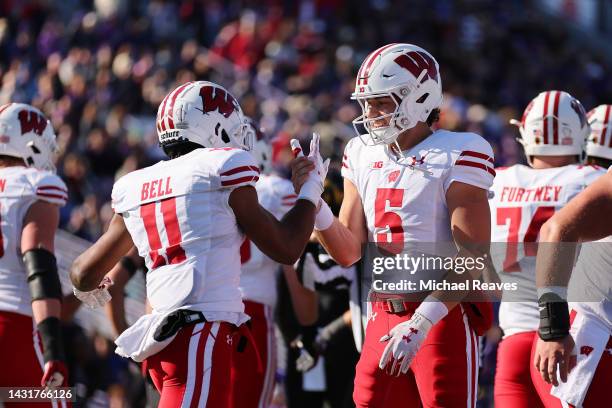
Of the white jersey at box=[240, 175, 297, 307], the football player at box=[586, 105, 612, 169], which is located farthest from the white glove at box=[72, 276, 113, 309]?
the football player at box=[586, 105, 612, 169]

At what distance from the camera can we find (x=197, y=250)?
177 inches

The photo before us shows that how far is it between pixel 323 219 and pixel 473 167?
2.18 feet

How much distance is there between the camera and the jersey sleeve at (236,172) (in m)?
4.44

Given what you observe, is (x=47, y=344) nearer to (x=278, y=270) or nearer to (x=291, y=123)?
(x=278, y=270)

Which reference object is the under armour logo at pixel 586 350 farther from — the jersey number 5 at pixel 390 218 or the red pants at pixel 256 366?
the red pants at pixel 256 366

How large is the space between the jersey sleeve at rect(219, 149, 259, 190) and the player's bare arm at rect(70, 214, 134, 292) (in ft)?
1.78

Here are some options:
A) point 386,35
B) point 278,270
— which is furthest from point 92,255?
point 386,35

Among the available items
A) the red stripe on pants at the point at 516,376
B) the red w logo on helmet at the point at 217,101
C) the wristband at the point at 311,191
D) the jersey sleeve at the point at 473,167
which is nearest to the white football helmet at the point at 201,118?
the red w logo on helmet at the point at 217,101

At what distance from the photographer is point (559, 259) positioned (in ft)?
13.4

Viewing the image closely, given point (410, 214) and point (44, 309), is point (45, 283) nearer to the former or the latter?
point (44, 309)

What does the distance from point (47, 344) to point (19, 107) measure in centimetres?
144

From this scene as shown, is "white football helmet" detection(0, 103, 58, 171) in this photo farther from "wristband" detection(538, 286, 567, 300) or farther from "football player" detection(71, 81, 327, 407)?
"wristband" detection(538, 286, 567, 300)

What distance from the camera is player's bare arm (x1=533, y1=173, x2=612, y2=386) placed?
4.00 metres

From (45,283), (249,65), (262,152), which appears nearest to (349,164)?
(45,283)
